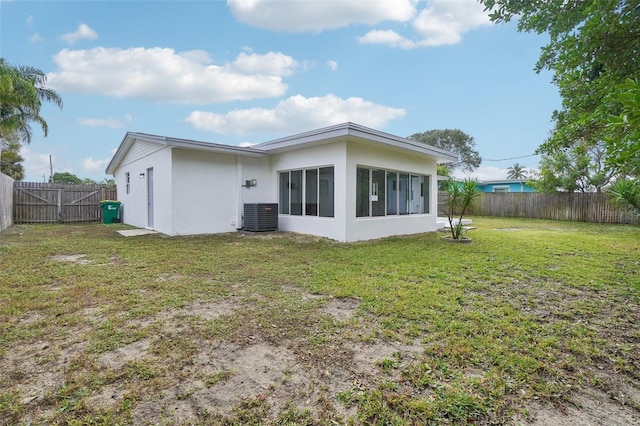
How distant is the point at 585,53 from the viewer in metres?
3.55

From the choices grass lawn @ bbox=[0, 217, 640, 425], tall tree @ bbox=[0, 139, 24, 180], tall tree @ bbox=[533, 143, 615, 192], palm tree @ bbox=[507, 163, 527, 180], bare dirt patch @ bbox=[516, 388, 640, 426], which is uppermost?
palm tree @ bbox=[507, 163, 527, 180]

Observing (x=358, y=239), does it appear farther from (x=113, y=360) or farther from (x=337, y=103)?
(x=337, y=103)

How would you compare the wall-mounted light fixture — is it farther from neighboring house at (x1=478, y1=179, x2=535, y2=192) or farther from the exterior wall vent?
neighboring house at (x1=478, y1=179, x2=535, y2=192)

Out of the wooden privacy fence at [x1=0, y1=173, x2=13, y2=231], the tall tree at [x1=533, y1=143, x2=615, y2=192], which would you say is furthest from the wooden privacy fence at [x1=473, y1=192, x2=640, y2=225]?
the wooden privacy fence at [x1=0, y1=173, x2=13, y2=231]

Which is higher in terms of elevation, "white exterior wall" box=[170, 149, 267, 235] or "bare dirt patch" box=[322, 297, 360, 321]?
"white exterior wall" box=[170, 149, 267, 235]

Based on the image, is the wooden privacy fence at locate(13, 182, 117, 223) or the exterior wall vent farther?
the wooden privacy fence at locate(13, 182, 117, 223)

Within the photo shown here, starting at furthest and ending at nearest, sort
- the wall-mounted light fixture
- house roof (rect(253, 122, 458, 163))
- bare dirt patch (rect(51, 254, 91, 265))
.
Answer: the wall-mounted light fixture, house roof (rect(253, 122, 458, 163)), bare dirt patch (rect(51, 254, 91, 265))

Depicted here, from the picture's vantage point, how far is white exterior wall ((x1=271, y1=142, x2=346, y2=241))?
852 centimetres

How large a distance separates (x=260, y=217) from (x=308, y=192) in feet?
5.42

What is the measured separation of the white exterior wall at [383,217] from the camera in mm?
8547

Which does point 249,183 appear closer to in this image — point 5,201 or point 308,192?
point 308,192

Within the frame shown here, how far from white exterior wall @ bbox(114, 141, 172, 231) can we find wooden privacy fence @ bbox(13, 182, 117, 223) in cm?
108

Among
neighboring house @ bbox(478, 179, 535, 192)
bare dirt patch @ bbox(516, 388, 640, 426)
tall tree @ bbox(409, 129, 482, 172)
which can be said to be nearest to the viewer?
bare dirt patch @ bbox(516, 388, 640, 426)

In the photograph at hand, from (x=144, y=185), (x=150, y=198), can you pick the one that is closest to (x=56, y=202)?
(x=144, y=185)
